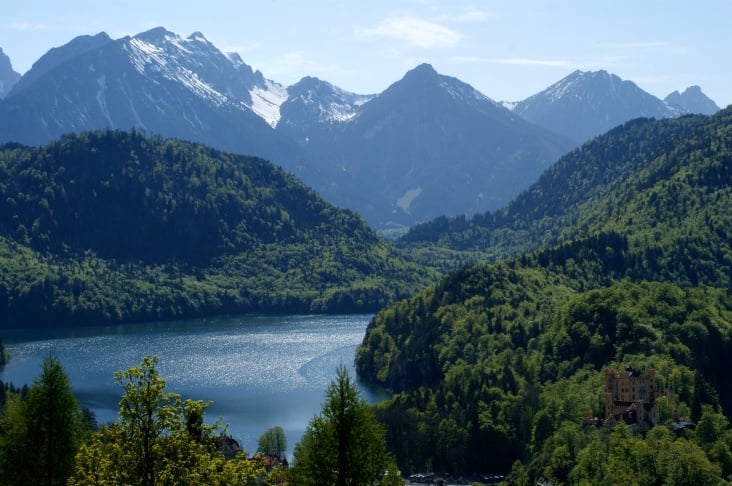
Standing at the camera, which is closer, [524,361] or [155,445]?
[155,445]

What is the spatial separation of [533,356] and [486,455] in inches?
1479

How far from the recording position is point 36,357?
198 metres

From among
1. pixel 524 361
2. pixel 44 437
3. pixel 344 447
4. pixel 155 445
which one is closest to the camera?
pixel 155 445

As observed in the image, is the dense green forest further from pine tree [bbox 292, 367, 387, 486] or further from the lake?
pine tree [bbox 292, 367, 387, 486]

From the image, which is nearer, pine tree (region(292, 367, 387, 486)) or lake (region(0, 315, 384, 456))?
pine tree (region(292, 367, 387, 486))

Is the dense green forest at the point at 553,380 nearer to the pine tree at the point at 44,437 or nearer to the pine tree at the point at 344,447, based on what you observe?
the pine tree at the point at 344,447

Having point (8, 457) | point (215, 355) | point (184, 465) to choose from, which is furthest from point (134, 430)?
point (215, 355)

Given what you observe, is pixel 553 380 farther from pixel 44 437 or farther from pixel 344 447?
pixel 44 437

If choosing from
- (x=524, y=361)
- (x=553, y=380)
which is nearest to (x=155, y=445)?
(x=553, y=380)

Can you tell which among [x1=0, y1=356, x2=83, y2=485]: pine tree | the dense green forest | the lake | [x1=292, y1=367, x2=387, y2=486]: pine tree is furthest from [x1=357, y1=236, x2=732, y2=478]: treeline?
[x1=0, y1=356, x2=83, y2=485]: pine tree

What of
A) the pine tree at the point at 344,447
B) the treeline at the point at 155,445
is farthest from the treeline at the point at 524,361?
the treeline at the point at 155,445

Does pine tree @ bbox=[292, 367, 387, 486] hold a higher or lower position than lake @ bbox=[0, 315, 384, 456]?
higher

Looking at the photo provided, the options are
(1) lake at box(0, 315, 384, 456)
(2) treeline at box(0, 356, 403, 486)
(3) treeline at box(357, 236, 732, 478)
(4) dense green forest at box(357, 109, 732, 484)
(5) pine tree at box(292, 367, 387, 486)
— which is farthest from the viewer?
(1) lake at box(0, 315, 384, 456)

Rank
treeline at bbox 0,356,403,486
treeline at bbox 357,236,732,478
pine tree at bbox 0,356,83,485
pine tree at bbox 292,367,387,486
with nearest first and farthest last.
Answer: treeline at bbox 0,356,403,486 < pine tree at bbox 292,367,387,486 < pine tree at bbox 0,356,83,485 < treeline at bbox 357,236,732,478
